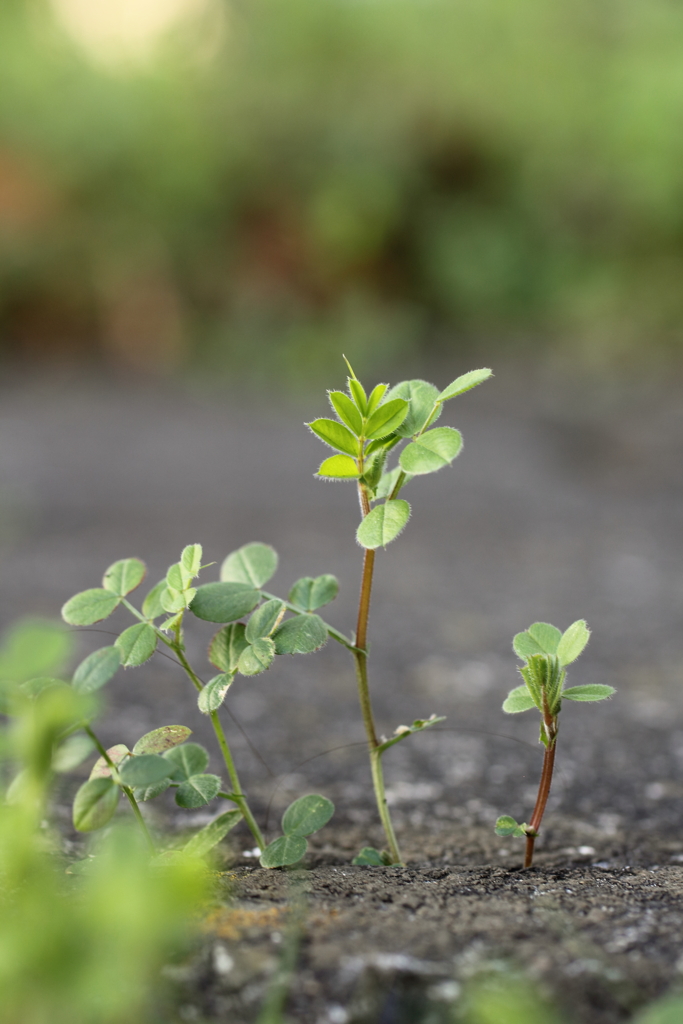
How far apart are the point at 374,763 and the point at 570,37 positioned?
8.31 metres

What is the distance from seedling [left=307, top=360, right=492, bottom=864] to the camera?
598mm

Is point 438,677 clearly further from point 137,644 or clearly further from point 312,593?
point 137,644

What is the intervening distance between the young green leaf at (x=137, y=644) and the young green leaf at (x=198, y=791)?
4.2 inches

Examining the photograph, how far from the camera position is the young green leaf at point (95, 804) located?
1.85ft

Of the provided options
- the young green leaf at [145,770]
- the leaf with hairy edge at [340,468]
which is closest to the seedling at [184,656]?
the young green leaf at [145,770]

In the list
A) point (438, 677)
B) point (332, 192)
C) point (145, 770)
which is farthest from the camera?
point (332, 192)

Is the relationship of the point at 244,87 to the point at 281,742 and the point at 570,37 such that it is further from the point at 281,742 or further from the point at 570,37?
the point at 281,742

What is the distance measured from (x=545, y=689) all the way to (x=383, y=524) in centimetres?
18

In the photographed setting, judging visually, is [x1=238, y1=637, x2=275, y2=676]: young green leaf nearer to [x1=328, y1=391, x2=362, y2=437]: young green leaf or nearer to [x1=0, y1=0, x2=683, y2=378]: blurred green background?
[x1=328, y1=391, x2=362, y2=437]: young green leaf

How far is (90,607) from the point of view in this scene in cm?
69

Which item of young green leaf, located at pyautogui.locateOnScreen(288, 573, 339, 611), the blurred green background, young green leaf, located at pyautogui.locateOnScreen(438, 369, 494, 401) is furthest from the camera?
the blurred green background

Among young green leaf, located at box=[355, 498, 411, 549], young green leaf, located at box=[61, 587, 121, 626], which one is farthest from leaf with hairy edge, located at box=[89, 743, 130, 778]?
young green leaf, located at box=[355, 498, 411, 549]

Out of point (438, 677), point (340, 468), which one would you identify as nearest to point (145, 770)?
point (340, 468)

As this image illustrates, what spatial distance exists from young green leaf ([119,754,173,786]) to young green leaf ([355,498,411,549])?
0.66 ft
